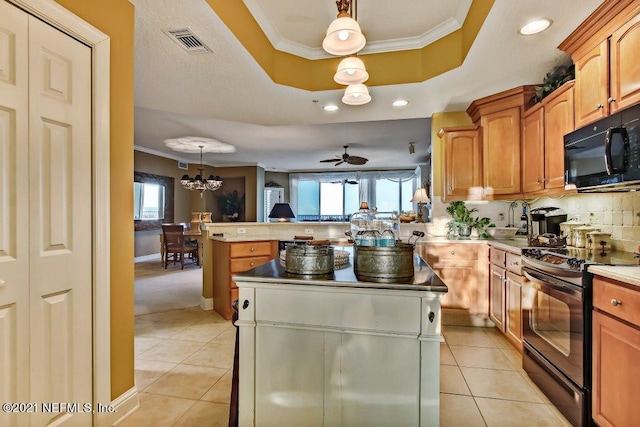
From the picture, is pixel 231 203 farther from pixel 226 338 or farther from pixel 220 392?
pixel 220 392

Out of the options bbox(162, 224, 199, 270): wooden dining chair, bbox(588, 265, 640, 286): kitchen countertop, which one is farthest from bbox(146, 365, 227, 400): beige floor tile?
bbox(162, 224, 199, 270): wooden dining chair

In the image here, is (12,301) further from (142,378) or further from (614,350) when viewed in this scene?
(614,350)

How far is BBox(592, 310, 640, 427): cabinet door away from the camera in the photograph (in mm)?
1433

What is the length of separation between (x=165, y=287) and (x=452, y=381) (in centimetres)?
437

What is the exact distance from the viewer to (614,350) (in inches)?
60.9

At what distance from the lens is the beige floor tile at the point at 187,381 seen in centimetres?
217

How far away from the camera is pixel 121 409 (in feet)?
6.02

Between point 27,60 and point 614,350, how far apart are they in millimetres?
2983

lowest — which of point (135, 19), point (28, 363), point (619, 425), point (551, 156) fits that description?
point (619, 425)

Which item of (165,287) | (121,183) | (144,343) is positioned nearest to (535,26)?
(121,183)

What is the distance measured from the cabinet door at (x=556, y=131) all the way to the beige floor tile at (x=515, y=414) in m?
1.66

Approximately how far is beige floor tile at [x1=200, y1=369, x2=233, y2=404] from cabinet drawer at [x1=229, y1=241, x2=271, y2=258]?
1473 millimetres

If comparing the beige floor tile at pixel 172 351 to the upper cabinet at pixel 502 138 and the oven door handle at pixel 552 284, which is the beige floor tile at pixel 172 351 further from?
the upper cabinet at pixel 502 138

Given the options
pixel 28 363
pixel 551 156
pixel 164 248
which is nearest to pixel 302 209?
pixel 164 248
